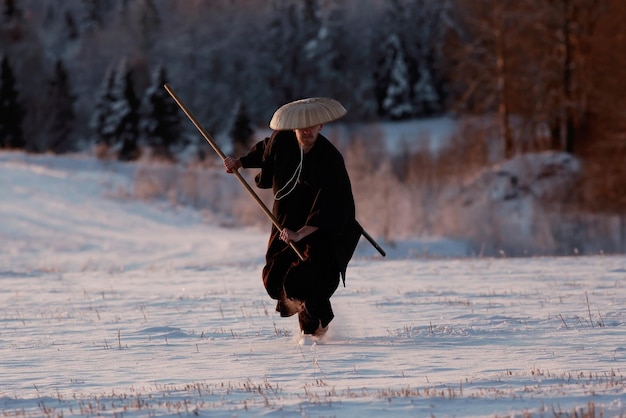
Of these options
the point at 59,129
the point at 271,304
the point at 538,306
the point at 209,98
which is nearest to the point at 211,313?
Answer: the point at 271,304

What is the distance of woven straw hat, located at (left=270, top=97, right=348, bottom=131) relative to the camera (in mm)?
8203

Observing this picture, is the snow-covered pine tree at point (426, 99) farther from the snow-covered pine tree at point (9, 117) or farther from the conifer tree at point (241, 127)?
the snow-covered pine tree at point (9, 117)

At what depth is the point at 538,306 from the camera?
1042cm

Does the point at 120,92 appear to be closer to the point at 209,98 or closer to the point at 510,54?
the point at 209,98

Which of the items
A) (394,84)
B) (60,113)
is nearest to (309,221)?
(394,84)

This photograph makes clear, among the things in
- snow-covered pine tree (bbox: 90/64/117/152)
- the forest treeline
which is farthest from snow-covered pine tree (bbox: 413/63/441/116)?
snow-covered pine tree (bbox: 90/64/117/152)

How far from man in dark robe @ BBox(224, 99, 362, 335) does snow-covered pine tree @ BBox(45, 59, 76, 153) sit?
64.4 meters

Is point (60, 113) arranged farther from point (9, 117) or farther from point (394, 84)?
point (394, 84)

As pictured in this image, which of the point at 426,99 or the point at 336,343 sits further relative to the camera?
the point at 426,99

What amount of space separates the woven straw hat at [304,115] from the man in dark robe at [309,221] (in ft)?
0.06

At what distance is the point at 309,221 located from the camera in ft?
27.0

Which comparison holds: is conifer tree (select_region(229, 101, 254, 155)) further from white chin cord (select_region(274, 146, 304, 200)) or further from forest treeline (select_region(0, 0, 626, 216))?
white chin cord (select_region(274, 146, 304, 200))

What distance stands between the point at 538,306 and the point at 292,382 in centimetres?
449

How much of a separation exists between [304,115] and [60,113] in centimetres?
6591
